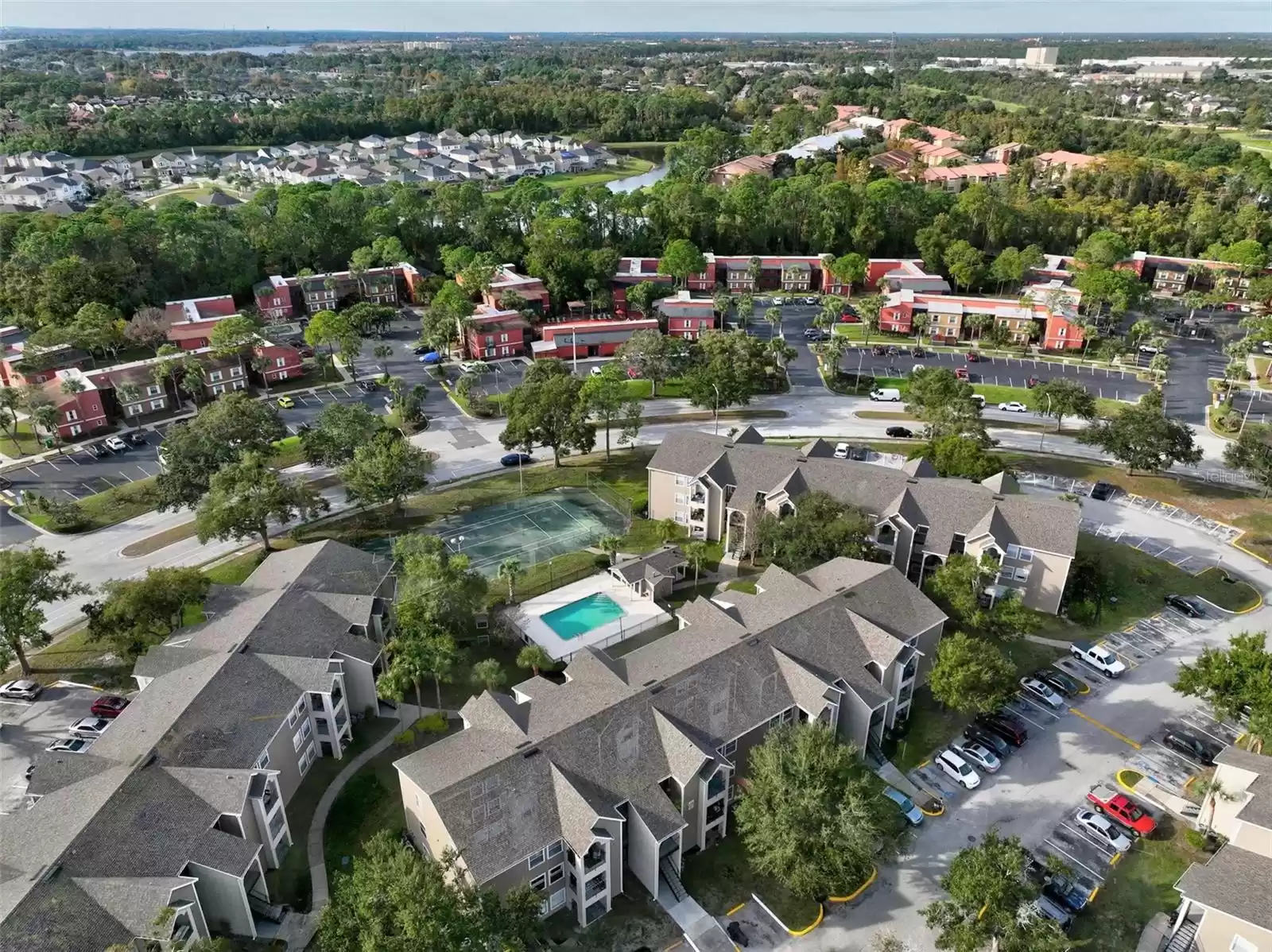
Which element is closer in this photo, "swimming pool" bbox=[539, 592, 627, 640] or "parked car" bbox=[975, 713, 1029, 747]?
"parked car" bbox=[975, 713, 1029, 747]

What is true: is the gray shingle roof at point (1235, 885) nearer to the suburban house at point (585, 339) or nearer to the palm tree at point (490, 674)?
the palm tree at point (490, 674)

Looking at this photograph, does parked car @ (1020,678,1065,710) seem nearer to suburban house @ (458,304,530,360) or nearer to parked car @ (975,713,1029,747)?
parked car @ (975,713,1029,747)

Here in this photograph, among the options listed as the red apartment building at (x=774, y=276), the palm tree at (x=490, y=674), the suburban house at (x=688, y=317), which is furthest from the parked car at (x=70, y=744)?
the red apartment building at (x=774, y=276)

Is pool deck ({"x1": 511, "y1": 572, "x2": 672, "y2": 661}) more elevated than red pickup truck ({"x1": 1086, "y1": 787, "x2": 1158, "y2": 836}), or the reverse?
red pickup truck ({"x1": 1086, "y1": 787, "x2": 1158, "y2": 836})

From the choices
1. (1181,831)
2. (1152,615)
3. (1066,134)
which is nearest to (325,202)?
(1152,615)

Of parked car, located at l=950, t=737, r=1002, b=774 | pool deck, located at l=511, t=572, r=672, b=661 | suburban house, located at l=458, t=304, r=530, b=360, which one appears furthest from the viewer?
suburban house, located at l=458, t=304, r=530, b=360

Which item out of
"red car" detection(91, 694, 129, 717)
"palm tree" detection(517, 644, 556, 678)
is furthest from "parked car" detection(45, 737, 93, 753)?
"palm tree" detection(517, 644, 556, 678)
